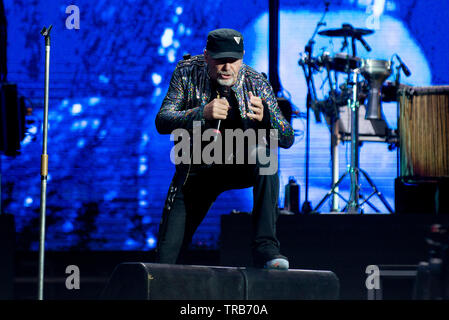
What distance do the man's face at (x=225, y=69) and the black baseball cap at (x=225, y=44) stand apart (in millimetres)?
53

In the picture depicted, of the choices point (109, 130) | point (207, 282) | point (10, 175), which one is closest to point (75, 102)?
point (109, 130)

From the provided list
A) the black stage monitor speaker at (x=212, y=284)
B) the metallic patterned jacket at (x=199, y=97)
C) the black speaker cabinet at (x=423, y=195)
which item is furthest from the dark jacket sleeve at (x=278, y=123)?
the black speaker cabinet at (x=423, y=195)

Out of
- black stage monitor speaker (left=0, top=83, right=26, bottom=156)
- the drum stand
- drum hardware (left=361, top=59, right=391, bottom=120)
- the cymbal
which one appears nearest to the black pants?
black stage monitor speaker (left=0, top=83, right=26, bottom=156)

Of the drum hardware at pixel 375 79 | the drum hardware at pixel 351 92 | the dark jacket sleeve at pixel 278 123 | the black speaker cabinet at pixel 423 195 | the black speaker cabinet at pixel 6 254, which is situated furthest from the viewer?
the drum hardware at pixel 375 79

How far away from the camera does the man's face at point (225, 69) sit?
12.5 ft

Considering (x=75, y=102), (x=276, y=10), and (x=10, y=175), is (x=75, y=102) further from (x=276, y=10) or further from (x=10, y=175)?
(x=276, y=10)

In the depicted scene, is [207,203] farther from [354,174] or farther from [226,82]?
[354,174]

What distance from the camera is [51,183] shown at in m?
7.68

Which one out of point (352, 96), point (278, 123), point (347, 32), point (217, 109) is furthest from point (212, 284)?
point (347, 32)

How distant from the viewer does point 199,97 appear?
13.1 ft

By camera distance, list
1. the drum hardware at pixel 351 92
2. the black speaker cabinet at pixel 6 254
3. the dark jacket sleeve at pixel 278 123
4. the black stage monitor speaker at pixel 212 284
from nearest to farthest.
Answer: the black stage monitor speaker at pixel 212 284 < the dark jacket sleeve at pixel 278 123 < the black speaker cabinet at pixel 6 254 < the drum hardware at pixel 351 92

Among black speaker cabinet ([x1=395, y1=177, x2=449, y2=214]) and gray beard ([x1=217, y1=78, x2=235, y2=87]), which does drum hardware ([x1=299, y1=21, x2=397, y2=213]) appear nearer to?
black speaker cabinet ([x1=395, y1=177, x2=449, y2=214])

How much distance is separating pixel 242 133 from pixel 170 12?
444 centimetres

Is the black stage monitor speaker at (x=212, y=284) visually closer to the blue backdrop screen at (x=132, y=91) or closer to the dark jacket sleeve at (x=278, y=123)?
the dark jacket sleeve at (x=278, y=123)
